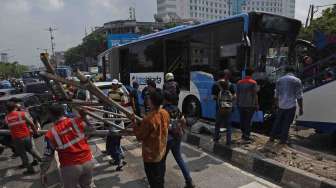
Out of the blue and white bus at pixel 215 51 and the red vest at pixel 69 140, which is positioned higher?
the blue and white bus at pixel 215 51

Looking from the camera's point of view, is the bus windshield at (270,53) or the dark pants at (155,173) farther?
the bus windshield at (270,53)

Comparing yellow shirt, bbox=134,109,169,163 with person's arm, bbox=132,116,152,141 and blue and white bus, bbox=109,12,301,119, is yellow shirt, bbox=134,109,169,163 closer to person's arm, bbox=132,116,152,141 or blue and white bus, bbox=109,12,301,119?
person's arm, bbox=132,116,152,141

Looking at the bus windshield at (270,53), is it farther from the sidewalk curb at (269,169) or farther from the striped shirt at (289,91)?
the sidewalk curb at (269,169)

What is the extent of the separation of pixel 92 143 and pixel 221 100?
3.55 m

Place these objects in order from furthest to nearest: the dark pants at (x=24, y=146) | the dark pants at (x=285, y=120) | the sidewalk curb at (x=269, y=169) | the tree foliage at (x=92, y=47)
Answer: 1. the tree foliage at (x=92, y=47)
2. the dark pants at (x=285, y=120)
3. the dark pants at (x=24, y=146)
4. the sidewalk curb at (x=269, y=169)

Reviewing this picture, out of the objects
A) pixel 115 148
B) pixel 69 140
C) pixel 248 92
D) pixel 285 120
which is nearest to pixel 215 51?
pixel 248 92

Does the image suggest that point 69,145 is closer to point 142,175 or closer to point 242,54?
point 142,175

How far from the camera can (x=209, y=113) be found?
9.02m

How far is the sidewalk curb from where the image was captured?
473cm

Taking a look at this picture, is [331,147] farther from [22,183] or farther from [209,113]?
[22,183]

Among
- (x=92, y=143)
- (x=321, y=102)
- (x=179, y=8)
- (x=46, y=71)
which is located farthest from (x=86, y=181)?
(x=179, y=8)

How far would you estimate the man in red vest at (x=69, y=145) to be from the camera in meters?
3.48

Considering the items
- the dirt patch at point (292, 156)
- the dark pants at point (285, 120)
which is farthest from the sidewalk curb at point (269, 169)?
the dark pants at point (285, 120)

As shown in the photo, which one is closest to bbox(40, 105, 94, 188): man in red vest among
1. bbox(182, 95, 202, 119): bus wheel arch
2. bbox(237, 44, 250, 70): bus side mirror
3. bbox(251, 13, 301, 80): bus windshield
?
bbox(237, 44, 250, 70): bus side mirror
